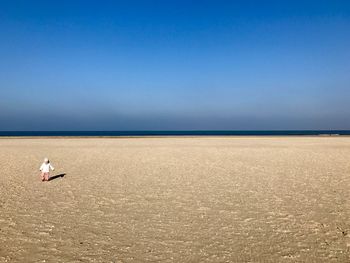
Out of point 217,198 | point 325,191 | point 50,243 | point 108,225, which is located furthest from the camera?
point 325,191

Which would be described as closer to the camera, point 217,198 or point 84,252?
point 84,252

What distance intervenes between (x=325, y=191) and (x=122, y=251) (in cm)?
835

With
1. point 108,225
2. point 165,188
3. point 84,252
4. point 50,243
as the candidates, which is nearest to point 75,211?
point 108,225

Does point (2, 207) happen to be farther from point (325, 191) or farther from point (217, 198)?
point (325, 191)

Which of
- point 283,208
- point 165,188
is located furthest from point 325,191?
point 165,188

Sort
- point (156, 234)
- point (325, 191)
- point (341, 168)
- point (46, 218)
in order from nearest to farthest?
point (156, 234) < point (46, 218) < point (325, 191) < point (341, 168)

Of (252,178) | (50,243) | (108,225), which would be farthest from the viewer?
(252,178)

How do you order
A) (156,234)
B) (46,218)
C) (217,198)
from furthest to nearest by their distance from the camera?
1. (217,198)
2. (46,218)
3. (156,234)

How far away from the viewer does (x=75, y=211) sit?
29.9 ft

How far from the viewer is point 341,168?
1795 centimetres

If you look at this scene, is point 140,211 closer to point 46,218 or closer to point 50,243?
point 46,218

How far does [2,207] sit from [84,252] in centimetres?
458

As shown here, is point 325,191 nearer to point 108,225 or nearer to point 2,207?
point 108,225

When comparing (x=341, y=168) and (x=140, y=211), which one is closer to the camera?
(x=140, y=211)
